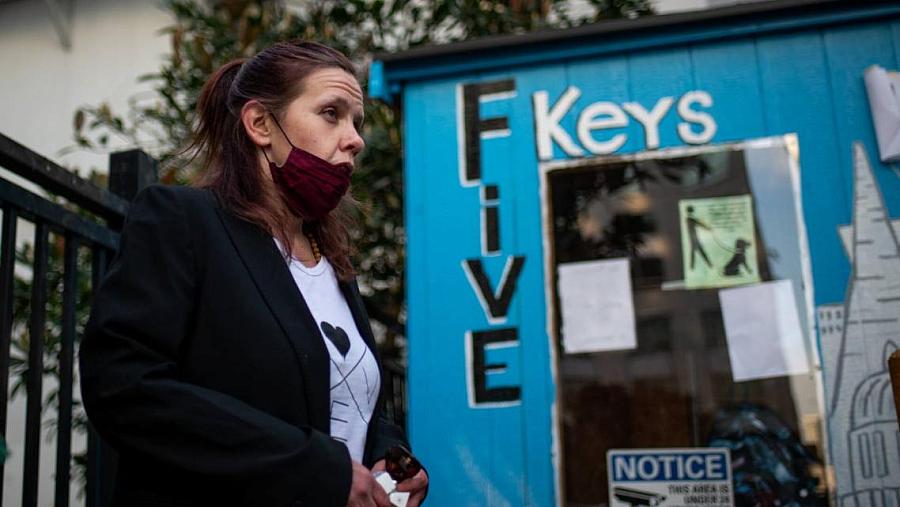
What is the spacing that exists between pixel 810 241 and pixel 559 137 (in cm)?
116

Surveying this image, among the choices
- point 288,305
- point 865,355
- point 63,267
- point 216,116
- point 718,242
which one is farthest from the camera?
point 718,242

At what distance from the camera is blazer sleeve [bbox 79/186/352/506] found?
1.33 m

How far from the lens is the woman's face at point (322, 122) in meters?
1.77

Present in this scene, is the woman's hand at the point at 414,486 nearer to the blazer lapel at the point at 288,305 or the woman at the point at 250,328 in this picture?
the woman at the point at 250,328

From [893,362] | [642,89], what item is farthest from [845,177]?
[893,362]

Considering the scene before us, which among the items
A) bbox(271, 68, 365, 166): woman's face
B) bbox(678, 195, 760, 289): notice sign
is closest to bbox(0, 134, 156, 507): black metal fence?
bbox(271, 68, 365, 166): woman's face

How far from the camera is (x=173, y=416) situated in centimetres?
133

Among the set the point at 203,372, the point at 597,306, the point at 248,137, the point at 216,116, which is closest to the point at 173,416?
the point at 203,372

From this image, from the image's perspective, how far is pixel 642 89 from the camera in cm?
367

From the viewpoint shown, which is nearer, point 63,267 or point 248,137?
point 248,137

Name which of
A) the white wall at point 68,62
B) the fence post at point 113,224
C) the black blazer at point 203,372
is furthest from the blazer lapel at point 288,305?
the white wall at point 68,62

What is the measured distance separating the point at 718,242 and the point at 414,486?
2245mm

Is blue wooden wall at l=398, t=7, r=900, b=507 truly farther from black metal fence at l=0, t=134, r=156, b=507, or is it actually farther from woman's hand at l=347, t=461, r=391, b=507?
woman's hand at l=347, t=461, r=391, b=507

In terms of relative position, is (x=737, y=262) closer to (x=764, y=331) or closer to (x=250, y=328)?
(x=764, y=331)
